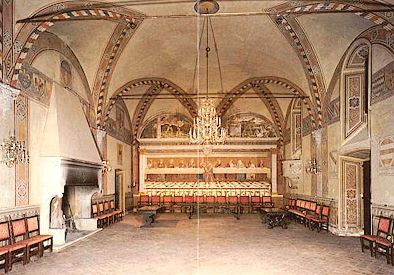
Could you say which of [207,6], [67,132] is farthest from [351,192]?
[67,132]

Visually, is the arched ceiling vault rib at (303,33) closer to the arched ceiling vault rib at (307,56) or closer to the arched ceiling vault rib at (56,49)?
the arched ceiling vault rib at (307,56)

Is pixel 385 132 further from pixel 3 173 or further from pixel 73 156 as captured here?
pixel 3 173

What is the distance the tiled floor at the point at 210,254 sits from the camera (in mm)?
7082

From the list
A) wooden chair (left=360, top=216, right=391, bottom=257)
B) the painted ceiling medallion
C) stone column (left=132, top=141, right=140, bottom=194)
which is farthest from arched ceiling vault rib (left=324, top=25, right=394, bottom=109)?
stone column (left=132, top=141, right=140, bottom=194)

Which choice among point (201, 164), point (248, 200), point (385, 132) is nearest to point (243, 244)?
point (385, 132)

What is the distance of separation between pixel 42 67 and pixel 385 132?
8179 mm

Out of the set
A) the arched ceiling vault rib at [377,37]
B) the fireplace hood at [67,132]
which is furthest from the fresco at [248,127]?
the fireplace hood at [67,132]

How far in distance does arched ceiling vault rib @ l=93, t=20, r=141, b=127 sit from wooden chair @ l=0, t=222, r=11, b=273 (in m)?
5.85

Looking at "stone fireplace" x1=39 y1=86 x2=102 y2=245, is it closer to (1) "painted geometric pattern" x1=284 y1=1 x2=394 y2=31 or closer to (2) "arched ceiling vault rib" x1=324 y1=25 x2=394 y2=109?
(1) "painted geometric pattern" x1=284 y1=1 x2=394 y2=31

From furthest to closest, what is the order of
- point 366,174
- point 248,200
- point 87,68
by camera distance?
point 248,200
point 87,68
point 366,174

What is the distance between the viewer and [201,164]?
19.7 meters

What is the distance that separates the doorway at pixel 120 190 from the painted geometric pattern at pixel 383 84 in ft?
35.5

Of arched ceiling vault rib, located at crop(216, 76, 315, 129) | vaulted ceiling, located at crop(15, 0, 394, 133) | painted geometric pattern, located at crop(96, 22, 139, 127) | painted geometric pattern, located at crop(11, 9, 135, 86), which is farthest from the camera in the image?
arched ceiling vault rib, located at crop(216, 76, 315, 129)

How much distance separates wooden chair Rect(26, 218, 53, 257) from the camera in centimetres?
812
